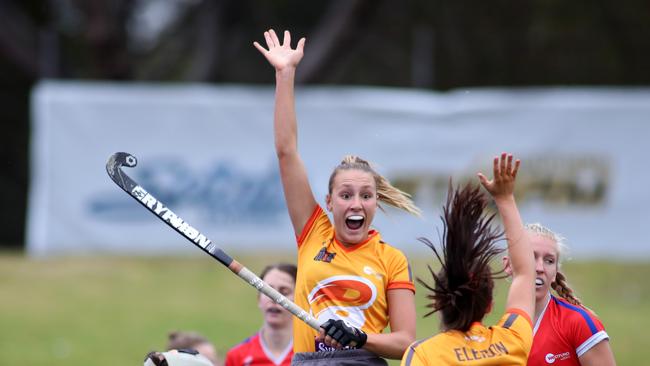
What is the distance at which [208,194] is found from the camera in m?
15.5

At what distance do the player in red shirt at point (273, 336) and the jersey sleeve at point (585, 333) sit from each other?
196 cm

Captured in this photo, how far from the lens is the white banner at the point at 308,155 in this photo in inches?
605

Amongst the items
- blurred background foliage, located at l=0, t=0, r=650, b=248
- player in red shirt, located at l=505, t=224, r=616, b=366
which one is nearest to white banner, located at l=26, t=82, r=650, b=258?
blurred background foliage, located at l=0, t=0, r=650, b=248

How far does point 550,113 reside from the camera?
15852 millimetres

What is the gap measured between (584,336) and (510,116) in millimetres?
10817

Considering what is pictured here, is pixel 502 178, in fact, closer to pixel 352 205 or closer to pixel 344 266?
pixel 352 205

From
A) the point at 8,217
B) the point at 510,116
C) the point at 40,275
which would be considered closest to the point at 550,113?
the point at 510,116

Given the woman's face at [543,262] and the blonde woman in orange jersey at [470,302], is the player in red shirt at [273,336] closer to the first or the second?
the woman's face at [543,262]

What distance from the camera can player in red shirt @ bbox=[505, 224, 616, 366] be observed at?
5258 mm

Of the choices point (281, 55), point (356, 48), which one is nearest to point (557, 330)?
point (281, 55)

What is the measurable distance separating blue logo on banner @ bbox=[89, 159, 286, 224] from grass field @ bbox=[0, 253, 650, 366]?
2.22 feet

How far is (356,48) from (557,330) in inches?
537

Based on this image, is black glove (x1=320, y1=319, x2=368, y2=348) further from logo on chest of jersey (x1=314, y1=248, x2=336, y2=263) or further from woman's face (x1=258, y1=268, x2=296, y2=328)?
woman's face (x1=258, y1=268, x2=296, y2=328)

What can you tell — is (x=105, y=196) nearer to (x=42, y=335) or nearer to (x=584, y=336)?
(x=42, y=335)
